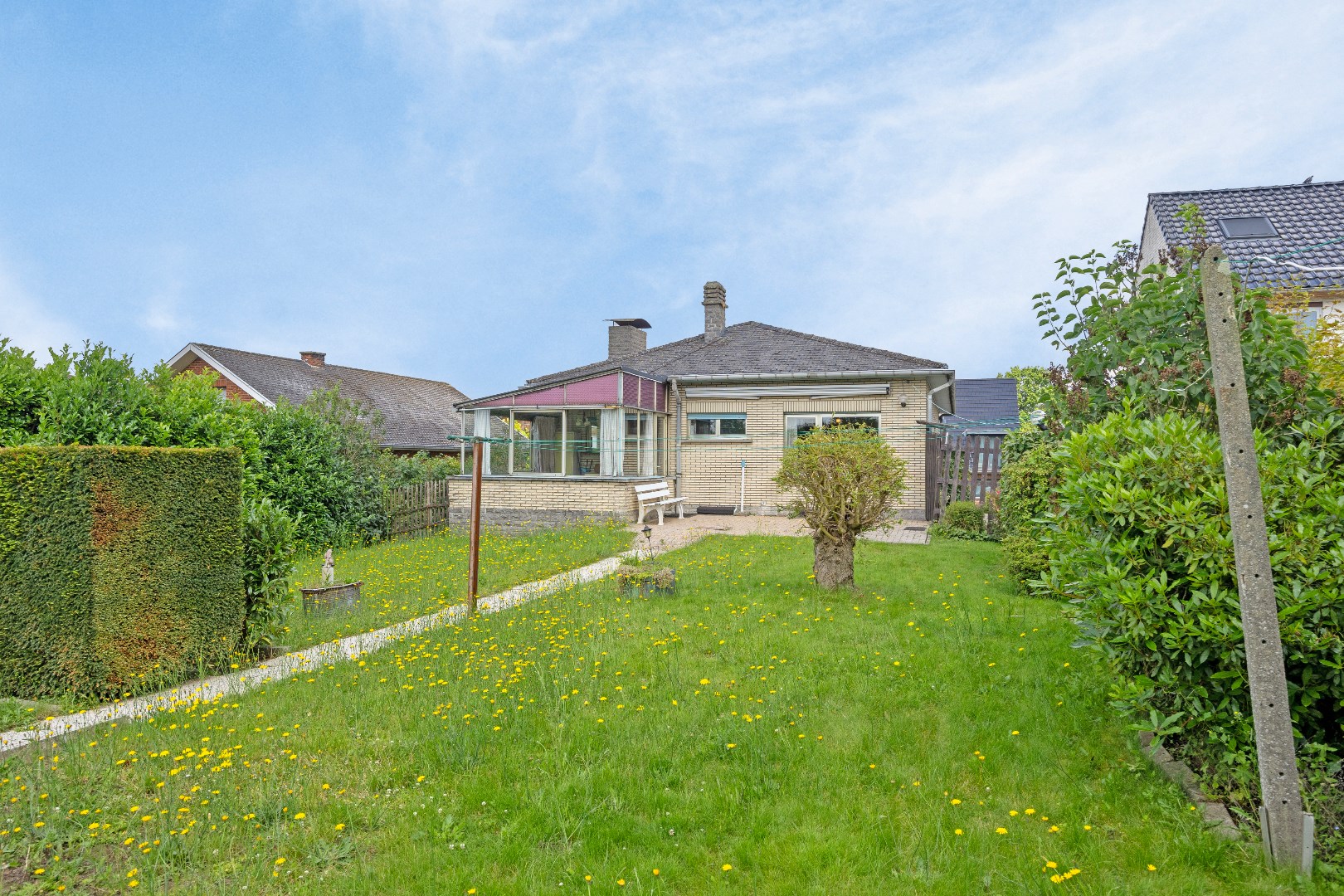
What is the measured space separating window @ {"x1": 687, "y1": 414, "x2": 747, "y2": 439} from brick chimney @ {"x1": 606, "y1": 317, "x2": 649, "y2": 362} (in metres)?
7.64

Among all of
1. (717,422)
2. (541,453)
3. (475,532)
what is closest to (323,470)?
(541,453)

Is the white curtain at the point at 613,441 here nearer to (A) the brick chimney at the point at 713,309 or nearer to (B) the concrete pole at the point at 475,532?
(A) the brick chimney at the point at 713,309

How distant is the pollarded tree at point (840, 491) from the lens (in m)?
7.90

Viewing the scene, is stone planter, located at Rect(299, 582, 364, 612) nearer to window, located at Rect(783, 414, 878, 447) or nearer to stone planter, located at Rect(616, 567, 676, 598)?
stone planter, located at Rect(616, 567, 676, 598)

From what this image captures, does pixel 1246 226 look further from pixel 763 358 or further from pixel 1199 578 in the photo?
pixel 1199 578

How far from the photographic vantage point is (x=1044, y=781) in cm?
365

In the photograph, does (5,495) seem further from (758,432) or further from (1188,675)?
(758,432)

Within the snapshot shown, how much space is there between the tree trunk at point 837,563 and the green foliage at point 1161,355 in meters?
2.68

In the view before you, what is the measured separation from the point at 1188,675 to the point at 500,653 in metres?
4.66

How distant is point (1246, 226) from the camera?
1609 cm

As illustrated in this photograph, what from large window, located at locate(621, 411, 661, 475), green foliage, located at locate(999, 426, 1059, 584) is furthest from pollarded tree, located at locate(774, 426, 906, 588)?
large window, located at locate(621, 411, 661, 475)

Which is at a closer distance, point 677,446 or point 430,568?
point 430,568

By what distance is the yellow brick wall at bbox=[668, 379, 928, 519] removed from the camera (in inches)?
681

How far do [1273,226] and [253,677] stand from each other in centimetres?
2044
